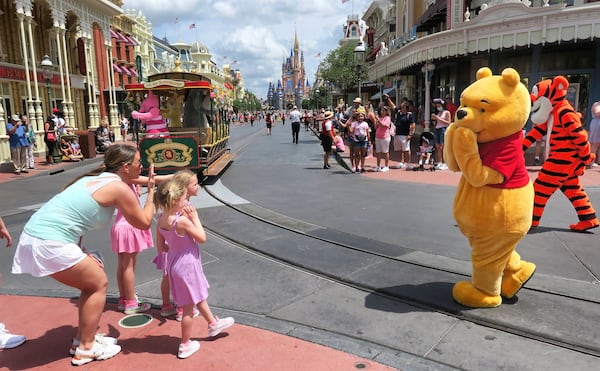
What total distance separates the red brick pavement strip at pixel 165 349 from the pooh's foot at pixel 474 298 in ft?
3.86

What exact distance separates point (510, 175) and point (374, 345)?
168cm

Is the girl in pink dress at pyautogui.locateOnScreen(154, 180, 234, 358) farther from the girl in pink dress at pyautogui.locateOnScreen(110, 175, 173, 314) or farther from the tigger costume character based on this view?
the tigger costume character

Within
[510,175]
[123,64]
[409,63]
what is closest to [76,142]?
[409,63]

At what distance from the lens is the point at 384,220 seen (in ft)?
21.9

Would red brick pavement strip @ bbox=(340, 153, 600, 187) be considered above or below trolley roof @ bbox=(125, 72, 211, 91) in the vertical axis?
below

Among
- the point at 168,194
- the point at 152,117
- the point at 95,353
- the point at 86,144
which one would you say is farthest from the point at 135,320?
the point at 86,144

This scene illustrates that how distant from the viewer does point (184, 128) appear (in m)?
11.1

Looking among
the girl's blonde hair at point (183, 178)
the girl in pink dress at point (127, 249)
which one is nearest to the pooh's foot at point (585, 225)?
the girl's blonde hair at point (183, 178)

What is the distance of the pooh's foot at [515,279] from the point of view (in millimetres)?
3764

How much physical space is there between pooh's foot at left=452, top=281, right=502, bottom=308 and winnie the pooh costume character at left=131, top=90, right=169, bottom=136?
308 inches

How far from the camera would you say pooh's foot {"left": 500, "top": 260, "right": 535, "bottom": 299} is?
376 centimetres

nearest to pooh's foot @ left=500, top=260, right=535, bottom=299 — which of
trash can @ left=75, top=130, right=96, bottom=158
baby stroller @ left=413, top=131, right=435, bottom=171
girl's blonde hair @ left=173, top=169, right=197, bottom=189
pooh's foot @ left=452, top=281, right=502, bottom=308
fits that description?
pooh's foot @ left=452, top=281, right=502, bottom=308

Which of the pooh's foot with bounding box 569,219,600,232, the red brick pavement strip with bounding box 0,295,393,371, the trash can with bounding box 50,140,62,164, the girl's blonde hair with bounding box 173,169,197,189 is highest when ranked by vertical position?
the girl's blonde hair with bounding box 173,169,197,189

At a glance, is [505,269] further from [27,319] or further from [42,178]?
[42,178]
